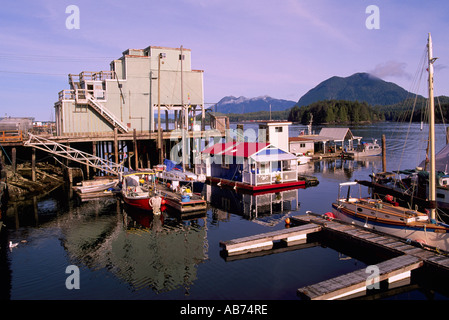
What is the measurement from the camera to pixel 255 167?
39.1 metres

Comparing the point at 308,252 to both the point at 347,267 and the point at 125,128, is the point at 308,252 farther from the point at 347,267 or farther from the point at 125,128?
the point at 125,128

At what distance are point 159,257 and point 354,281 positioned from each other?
10698 millimetres

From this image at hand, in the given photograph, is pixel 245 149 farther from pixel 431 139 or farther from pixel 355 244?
pixel 431 139

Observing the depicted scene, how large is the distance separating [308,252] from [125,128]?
3446 cm

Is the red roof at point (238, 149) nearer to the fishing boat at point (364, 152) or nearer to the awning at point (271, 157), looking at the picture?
the awning at point (271, 157)

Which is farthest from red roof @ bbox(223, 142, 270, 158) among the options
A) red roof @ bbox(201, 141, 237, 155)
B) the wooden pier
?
the wooden pier

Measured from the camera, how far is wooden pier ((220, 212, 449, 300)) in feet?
51.7

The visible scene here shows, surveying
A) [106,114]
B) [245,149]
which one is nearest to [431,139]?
[245,149]

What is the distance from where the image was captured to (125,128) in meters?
49.2

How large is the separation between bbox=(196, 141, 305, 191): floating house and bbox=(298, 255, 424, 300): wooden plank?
69.2ft

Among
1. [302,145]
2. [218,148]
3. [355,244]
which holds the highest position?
[218,148]

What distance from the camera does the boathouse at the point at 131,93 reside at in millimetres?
46531

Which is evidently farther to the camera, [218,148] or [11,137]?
[218,148]
